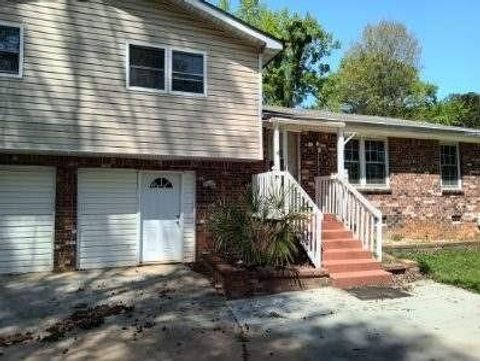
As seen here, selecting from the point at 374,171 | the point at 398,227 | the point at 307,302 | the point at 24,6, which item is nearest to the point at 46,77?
the point at 24,6

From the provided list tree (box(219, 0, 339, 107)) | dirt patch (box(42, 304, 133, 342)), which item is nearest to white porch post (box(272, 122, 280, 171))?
dirt patch (box(42, 304, 133, 342))

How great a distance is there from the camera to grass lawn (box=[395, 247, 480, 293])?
11432 mm

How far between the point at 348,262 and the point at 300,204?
5.19 feet

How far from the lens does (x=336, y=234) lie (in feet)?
41.8

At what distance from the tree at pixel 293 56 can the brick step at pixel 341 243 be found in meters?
23.6

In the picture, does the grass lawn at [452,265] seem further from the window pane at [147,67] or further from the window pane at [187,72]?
the window pane at [147,67]

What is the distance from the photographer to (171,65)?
12898 mm

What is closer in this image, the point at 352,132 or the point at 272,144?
the point at 272,144

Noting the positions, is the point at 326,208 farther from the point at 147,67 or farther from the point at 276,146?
the point at 147,67

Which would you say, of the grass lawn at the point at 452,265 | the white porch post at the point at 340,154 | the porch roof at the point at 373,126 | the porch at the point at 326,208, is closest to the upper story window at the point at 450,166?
the porch roof at the point at 373,126

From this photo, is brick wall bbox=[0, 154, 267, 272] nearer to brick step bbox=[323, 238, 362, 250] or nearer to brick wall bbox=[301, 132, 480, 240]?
brick step bbox=[323, 238, 362, 250]

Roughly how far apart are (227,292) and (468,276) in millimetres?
5269

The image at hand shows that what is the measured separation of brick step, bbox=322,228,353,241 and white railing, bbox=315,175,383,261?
195 mm

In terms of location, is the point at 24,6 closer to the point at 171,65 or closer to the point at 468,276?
the point at 171,65
